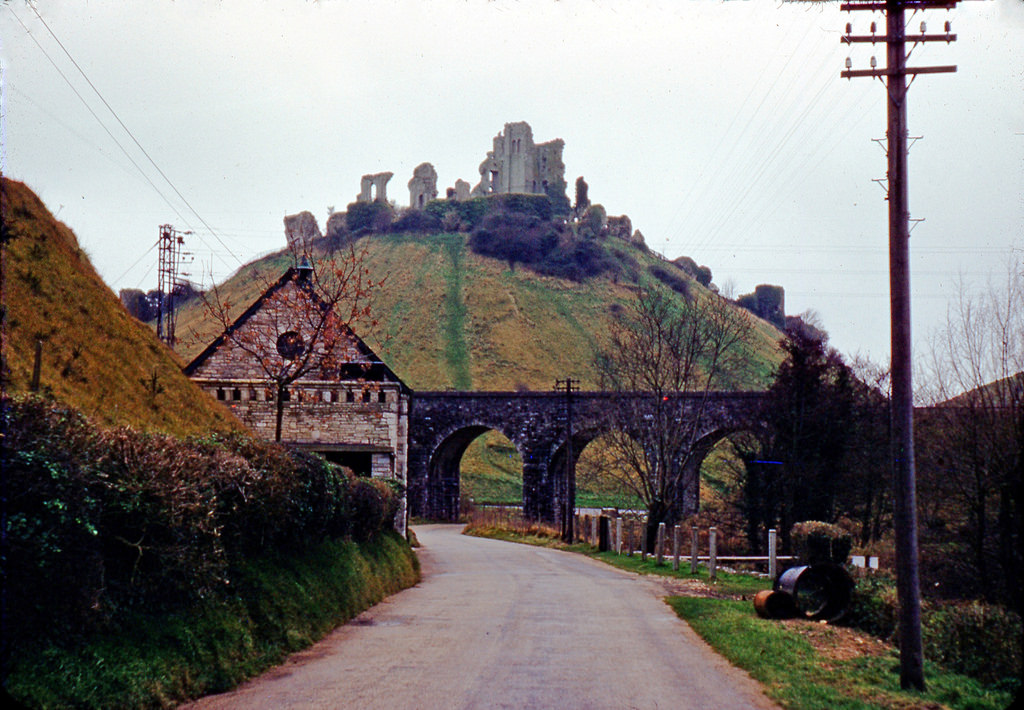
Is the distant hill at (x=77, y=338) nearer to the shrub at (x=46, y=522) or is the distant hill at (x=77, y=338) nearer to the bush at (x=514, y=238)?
the shrub at (x=46, y=522)

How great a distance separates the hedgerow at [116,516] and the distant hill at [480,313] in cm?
7523

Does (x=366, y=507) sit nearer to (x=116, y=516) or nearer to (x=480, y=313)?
(x=116, y=516)

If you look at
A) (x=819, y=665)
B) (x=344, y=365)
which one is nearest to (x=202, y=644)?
(x=819, y=665)

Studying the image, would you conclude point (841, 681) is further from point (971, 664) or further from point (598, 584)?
point (598, 584)

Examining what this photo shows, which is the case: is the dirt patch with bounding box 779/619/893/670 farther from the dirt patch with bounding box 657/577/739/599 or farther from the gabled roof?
the gabled roof

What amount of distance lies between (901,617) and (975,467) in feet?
22.7

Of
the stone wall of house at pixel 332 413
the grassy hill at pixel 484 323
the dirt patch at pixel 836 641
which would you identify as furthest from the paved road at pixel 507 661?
the grassy hill at pixel 484 323

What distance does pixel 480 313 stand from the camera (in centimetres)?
11000

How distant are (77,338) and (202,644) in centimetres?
821

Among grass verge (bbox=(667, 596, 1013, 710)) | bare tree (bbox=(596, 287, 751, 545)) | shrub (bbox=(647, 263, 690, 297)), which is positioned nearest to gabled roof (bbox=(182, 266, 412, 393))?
bare tree (bbox=(596, 287, 751, 545))

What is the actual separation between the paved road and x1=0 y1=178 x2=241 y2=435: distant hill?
486 centimetres

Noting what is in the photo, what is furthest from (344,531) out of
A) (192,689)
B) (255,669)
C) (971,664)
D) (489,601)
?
(971,664)

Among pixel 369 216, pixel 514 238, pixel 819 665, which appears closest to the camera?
pixel 819 665

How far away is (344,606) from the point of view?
12.4m
